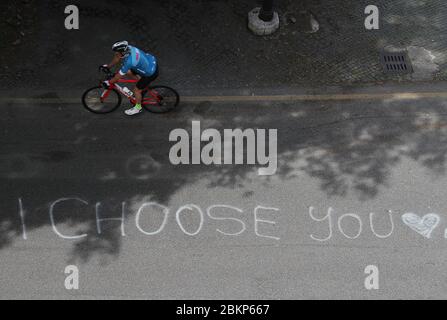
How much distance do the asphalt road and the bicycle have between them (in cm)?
18

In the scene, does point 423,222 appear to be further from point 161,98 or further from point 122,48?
point 122,48

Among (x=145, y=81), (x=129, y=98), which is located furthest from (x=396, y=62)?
(x=129, y=98)

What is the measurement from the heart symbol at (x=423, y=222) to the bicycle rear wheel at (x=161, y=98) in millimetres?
4499

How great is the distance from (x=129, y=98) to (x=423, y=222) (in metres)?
5.43

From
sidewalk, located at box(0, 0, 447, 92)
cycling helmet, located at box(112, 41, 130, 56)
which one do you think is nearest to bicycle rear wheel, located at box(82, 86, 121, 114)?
sidewalk, located at box(0, 0, 447, 92)

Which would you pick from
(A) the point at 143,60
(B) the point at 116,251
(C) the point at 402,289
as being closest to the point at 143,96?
(A) the point at 143,60

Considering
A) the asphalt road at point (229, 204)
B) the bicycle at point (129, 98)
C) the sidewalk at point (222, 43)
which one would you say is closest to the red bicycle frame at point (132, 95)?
the bicycle at point (129, 98)

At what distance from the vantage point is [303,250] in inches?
302

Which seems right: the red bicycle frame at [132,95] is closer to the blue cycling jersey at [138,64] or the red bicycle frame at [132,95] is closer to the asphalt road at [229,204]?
the asphalt road at [229,204]

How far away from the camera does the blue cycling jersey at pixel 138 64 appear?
8.04 m

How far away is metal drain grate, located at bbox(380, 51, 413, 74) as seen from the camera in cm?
967

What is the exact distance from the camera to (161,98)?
9.02m

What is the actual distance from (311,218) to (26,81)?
19.3 feet

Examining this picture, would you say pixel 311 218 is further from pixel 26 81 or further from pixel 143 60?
pixel 26 81
